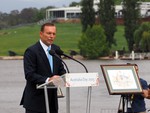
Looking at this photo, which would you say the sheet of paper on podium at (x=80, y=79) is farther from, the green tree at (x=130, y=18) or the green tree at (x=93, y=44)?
the green tree at (x=130, y=18)

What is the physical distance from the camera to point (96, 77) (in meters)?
8.17

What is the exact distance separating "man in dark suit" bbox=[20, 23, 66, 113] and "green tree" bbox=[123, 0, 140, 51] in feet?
253

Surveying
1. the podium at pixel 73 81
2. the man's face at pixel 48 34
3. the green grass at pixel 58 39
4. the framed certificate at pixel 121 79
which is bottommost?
the green grass at pixel 58 39

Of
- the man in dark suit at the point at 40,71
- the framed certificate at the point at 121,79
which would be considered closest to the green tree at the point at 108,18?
the framed certificate at the point at 121,79

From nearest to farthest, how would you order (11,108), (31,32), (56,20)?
(11,108)
(31,32)
(56,20)

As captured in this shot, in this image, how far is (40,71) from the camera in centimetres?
855

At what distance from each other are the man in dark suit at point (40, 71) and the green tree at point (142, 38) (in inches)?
2803

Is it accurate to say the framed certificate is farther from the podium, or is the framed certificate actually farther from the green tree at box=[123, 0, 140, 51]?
the green tree at box=[123, 0, 140, 51]

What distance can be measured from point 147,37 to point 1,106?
5896 centimetres

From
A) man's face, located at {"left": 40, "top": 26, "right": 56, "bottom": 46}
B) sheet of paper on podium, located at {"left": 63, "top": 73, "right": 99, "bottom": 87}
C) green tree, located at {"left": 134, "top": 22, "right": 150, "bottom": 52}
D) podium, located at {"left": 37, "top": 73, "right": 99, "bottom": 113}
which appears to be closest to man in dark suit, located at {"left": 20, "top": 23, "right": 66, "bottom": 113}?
man's face, located at {"left": 40, "top": 26, "right": 56, "bottom": 46}

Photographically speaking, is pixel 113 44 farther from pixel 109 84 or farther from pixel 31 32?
pixel 109 84

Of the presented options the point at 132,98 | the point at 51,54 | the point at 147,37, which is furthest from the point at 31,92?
the point at 147,37

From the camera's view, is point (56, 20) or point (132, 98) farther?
point (56, 20)

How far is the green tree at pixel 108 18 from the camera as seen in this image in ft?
288
